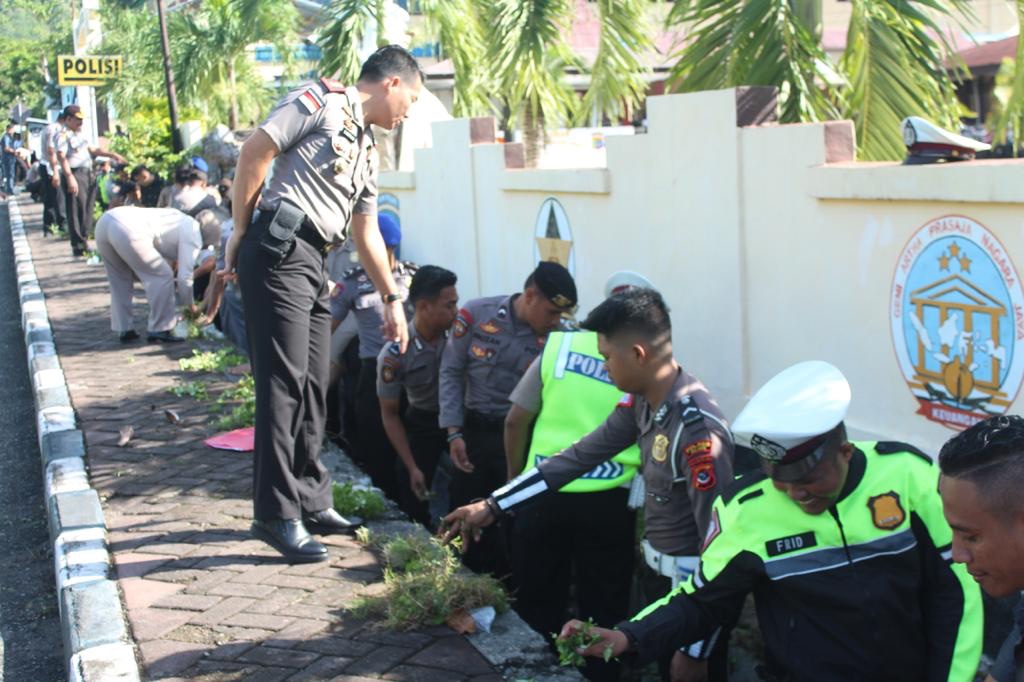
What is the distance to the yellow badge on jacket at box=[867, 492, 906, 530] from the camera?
3.17 metres

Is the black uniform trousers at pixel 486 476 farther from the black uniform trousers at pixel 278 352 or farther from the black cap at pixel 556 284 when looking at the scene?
the black uniform trousers at pixel 278 352

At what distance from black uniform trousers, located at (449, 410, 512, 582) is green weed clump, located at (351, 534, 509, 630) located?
4.28 ft

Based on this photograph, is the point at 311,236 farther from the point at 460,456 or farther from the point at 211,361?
the point at 211,361

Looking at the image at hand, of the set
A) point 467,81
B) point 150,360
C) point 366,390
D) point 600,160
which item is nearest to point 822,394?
point 366,390

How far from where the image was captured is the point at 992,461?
7.31ft

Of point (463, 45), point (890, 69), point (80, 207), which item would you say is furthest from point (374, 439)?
point (80, 207)

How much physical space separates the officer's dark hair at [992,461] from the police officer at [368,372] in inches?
188

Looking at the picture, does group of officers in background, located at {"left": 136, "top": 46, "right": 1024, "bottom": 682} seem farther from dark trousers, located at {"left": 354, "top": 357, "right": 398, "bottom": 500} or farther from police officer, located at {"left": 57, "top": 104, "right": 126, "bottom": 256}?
police officer, located at {"left": 57, "top": 104, "right": 126, "bottom": 256}

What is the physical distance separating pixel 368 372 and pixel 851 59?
3206 millimetres

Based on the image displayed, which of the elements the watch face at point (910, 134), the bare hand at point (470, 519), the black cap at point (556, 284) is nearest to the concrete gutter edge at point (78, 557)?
the bare hand at point (470, 519)

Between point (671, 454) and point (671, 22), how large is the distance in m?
4.00

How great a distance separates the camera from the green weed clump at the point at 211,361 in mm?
9086

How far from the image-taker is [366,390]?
7.09 m

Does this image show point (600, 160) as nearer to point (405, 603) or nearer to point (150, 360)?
point (150, 360)
